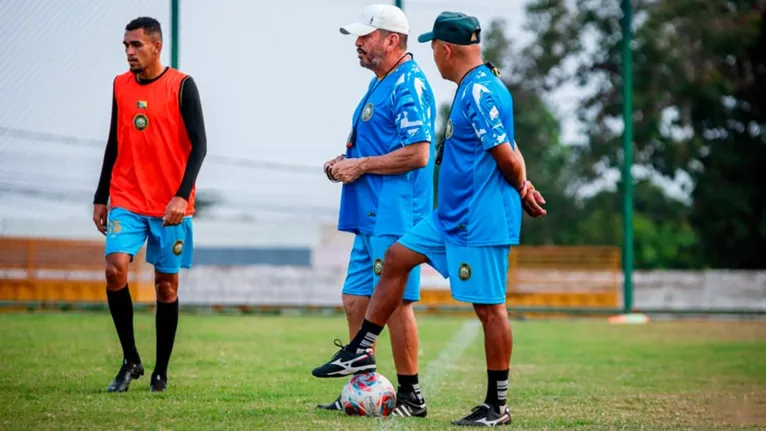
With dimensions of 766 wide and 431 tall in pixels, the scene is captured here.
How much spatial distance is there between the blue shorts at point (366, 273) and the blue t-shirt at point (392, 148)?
8 cm

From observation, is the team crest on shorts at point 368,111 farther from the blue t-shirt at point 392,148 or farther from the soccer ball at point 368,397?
the soccer ball at point 368,397

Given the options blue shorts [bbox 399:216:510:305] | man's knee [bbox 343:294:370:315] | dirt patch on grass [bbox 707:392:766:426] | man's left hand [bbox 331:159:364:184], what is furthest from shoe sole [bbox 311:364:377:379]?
dirt patch on grass [bbox 707:392:766:426]

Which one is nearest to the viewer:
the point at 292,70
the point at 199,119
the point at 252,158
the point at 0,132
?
the point at 199,119

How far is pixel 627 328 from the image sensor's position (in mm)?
15734

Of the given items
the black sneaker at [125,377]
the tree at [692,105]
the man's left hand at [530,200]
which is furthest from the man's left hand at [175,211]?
the tree at [692,105]

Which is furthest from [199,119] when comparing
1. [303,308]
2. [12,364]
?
[303,308]

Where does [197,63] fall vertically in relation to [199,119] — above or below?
above

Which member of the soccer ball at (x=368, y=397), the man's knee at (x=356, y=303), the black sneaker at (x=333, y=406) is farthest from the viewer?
the man's knee at (x=356, y=303)

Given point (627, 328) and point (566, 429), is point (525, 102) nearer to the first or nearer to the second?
point (627, 328)

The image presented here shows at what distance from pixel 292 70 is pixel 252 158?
2.05 m

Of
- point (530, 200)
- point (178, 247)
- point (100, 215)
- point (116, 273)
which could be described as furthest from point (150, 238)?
point (530, 200)

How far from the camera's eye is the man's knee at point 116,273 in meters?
6.95

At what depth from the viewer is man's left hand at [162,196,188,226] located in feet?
22.6

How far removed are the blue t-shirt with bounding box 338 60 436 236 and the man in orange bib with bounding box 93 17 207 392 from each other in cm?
116
